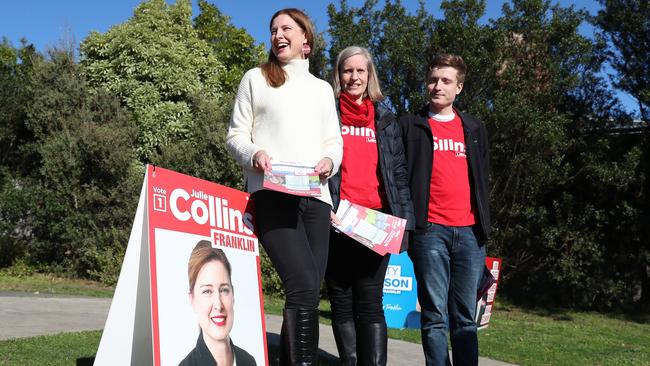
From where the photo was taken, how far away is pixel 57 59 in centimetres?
1277

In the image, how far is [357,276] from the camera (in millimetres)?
3695

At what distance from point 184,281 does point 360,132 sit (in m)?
1.27

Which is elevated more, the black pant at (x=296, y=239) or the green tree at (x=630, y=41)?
the green tree at (x=630, y=41)

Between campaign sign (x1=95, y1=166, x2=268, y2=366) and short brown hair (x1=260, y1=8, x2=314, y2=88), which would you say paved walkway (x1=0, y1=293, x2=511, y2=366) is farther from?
short brown hair (x1=260, y1=8, x2=314, y2=88)

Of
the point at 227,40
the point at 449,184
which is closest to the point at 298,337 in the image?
the point at 449,184

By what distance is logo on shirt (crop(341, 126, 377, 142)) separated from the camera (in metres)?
3.69

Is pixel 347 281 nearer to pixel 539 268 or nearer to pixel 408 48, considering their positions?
pixel 408 48

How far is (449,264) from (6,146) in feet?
37.2

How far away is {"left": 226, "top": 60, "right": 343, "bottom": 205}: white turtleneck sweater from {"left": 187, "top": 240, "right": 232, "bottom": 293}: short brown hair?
335 millimetres

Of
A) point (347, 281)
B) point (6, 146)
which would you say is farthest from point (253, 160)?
point (6, 146)

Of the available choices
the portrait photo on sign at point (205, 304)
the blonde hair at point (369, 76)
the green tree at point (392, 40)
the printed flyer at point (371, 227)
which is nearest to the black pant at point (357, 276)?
the printed flyer at point (371, 227)

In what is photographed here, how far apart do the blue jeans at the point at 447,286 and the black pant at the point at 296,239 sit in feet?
2.25

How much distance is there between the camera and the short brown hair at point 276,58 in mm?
3227

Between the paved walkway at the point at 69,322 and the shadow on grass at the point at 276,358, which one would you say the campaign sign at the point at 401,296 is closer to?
the paved walkway at the point at 69,322
